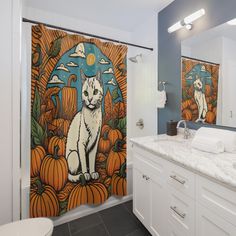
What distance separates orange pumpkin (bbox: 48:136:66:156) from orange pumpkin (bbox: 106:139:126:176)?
53 cm

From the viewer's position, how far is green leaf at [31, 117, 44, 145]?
144 cm

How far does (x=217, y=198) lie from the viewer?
0.82 m

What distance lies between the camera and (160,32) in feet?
6.44

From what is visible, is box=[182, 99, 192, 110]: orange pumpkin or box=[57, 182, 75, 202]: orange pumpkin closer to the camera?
box=[57, 182, 75, 202]: orange pumpkin

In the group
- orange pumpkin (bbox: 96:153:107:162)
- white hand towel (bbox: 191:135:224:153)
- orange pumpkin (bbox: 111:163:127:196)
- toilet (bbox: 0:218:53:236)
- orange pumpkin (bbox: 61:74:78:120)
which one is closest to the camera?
toilet (bbox: 0:218:53:236)

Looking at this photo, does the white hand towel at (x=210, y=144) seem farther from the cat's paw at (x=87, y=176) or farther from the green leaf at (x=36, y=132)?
the green leaf at (x=36, y=132)

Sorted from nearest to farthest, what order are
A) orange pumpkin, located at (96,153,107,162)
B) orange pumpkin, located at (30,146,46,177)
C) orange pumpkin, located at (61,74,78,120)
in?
orange pumpkin, located at (30,146,46,177) < orange pumpkin, located at (61,74,78,120) < orange pumpkin, located at (96,153,107,162)

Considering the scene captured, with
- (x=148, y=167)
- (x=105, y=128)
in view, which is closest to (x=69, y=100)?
(x=105, y=128)

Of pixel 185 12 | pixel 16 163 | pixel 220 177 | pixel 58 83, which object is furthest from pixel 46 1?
pixel 220 177

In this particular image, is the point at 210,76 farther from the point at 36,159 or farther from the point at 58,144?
the point at 36,159

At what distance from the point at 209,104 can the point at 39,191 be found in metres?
1.81

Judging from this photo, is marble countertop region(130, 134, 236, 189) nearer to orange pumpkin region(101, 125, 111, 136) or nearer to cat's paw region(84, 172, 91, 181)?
orange pumpkin region(101, 125, 111, 136)

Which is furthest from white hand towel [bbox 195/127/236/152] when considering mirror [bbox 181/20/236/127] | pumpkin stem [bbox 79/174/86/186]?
pumpkin stem [bbox 79/174/86/186]

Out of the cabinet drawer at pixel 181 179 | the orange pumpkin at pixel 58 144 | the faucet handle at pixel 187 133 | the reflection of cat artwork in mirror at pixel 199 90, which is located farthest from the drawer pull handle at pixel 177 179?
the orange pumpkin at pixel 58 144
